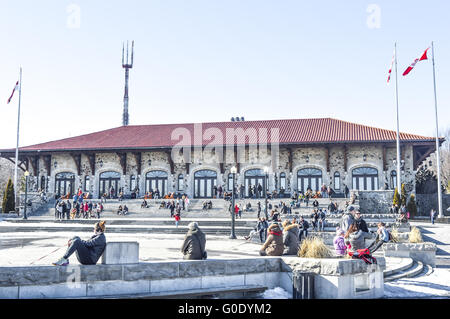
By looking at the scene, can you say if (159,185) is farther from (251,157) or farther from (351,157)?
(351,157)

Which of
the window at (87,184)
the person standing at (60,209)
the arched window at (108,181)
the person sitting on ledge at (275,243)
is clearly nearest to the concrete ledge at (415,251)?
the person sitting on ledge at (275,243)

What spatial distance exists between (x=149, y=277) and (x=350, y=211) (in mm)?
4020

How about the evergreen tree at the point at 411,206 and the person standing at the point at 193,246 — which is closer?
the person standing at the point at 193,246

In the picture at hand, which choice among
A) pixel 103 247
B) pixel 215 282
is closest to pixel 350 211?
pixel 215 282

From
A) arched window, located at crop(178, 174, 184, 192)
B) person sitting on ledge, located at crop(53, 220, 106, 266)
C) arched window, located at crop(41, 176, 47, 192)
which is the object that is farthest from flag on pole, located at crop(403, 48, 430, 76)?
arched window, located at crop(41, 176, 47, 192)

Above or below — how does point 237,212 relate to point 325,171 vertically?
below

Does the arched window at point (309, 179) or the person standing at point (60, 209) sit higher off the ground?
the arched window at point (309, 179)

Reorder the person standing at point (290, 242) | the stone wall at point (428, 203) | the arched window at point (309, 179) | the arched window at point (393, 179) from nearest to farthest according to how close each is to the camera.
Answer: the person standing at point (290, 242), the arched window at point (393, 179), the stone wall at point (428, 203), the arched window at point (309, 179)

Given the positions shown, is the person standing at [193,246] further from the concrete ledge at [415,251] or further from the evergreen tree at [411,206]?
the evergreen tree at [411,206]

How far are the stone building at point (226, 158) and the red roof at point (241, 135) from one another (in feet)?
0.23

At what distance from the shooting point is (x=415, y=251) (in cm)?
1275

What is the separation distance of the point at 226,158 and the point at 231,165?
0.65 meters

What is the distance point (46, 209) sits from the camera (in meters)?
30.2

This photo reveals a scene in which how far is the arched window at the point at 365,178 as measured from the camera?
30766 millimetres
